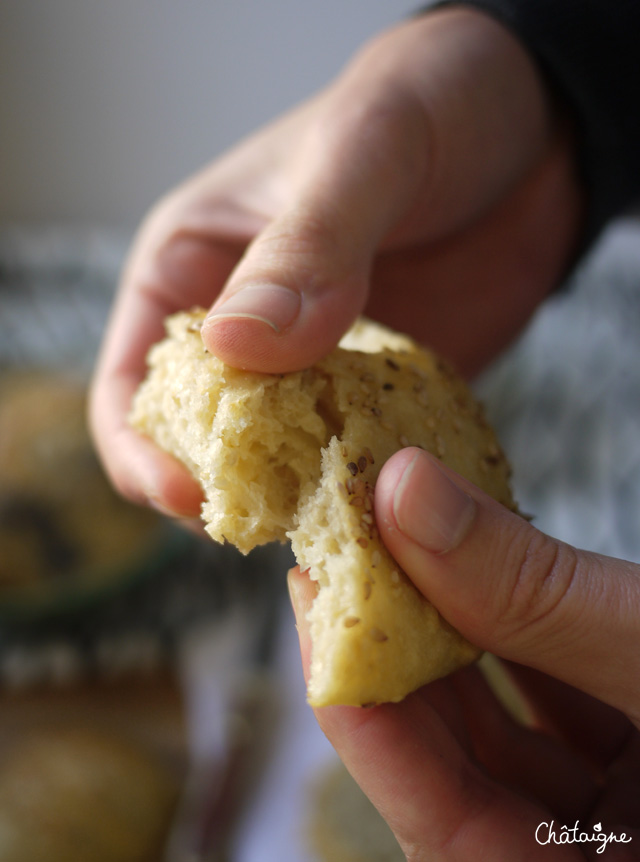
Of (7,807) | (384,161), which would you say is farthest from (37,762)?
(384,161)

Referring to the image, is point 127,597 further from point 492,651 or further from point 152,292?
point 492,651

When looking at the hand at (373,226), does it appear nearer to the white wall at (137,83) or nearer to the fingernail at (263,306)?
the fingernail at (263,306)

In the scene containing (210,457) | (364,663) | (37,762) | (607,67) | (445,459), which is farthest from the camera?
(37,762)

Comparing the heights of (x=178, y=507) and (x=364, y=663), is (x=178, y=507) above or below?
below

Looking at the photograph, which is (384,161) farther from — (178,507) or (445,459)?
(178,507)

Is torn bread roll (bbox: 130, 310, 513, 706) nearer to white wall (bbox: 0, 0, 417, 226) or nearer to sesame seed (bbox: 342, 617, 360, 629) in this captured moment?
sesame seed (bbox: 342, 617, 360, 629)

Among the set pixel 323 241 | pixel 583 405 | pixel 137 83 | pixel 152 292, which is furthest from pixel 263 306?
pixel 137 83
